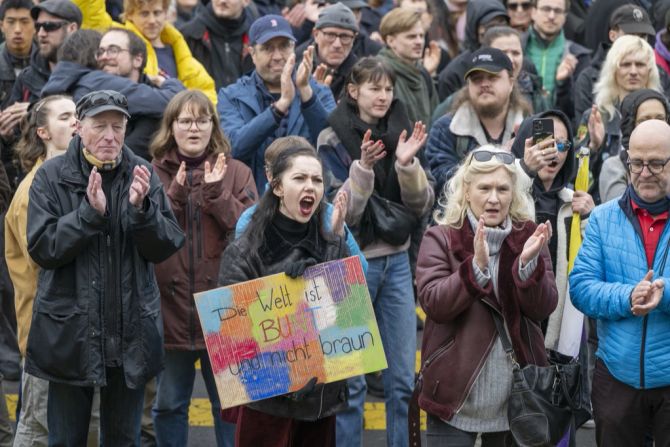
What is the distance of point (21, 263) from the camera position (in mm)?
6867

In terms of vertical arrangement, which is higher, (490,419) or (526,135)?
(526,135)

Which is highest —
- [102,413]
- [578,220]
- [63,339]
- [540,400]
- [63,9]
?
[63,9]

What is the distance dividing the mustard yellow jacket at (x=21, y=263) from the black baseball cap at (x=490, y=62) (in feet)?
9.26

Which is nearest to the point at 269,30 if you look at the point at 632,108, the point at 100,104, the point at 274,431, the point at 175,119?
the point at 175,119

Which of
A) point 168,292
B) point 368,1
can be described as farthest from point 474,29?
point 168,292

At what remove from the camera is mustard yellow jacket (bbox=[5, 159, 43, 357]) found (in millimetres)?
6793

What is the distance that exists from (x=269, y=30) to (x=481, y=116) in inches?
60.1

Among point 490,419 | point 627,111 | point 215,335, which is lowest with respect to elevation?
point 490,419

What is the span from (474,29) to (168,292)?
502cm

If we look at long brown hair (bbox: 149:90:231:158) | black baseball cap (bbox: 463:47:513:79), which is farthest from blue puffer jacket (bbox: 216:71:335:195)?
black baseball cap (bbox: 463:47:513:79)

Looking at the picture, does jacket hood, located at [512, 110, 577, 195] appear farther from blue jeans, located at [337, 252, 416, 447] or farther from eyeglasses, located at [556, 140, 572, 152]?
blue jeans, located at [337, 252, 416, 447]

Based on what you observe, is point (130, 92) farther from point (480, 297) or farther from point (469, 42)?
point (469, 42)

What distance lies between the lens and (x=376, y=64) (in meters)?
7.51

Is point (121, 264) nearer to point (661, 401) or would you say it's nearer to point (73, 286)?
point (73, 286)
